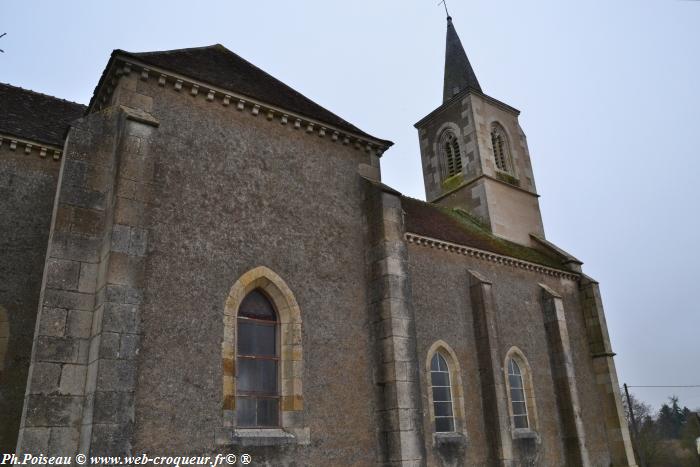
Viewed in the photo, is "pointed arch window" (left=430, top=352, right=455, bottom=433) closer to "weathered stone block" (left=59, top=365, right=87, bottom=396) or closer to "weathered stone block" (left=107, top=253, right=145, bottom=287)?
"weathered stone block" (left=107, top=253, right=145, bottom=287)

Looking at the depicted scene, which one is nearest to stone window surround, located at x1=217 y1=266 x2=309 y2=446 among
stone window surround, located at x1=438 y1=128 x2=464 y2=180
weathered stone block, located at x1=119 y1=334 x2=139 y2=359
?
weathered stone block, located at x1=119 y1=334 x2=139 y2=359

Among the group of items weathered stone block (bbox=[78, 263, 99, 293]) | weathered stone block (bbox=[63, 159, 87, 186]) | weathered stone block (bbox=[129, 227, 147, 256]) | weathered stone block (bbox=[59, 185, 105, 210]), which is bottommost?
weathered stone block (bbox=[78, 263, 99, 293])

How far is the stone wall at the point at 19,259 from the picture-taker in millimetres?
9641

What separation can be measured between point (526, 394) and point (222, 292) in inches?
445

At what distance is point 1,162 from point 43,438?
6.34 m

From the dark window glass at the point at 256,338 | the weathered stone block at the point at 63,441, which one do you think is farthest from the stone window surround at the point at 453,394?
the weathered stone block at the point at 63,441

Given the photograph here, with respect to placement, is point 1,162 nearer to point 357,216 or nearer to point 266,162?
point 266,162

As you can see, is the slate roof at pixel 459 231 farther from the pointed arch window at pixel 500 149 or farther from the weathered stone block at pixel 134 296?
the weathered stone block at pixel 134 296

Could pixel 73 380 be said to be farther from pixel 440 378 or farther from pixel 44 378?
pixel 440 378

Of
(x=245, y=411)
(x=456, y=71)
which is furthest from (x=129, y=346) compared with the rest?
(x=456, y=71)

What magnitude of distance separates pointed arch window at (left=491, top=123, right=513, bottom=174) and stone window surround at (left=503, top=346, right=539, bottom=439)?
32.9ft

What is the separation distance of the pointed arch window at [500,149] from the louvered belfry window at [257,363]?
1684 cm

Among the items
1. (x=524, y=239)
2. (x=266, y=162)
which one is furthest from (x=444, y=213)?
(x=266, y=162)

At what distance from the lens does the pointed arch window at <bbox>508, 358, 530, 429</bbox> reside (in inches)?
632
